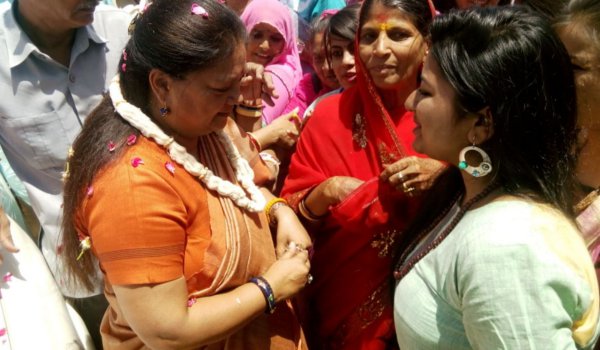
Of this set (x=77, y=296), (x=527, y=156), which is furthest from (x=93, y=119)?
(x=527, y=156)

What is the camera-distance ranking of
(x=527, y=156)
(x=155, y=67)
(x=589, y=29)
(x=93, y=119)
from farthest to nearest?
(x=589, y=29), (x=93, y=119), (x=155, y=67), (x=527, y=156)

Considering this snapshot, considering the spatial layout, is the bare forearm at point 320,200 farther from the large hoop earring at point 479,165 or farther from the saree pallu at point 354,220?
the large hoop earring at point 479,165

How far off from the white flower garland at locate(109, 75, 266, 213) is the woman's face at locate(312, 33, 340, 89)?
4.75 feet

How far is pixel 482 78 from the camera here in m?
1.28

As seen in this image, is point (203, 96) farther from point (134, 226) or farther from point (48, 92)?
point (48, 92)

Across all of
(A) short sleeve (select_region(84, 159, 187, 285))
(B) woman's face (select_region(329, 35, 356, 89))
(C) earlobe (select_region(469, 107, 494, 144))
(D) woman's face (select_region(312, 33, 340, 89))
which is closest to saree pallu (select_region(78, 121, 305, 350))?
(A) short sleeve (select_region(84, 159, 187, 285))

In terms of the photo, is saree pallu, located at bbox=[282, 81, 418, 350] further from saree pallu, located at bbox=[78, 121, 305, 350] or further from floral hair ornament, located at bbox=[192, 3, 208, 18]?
floral hair ornament, located at bbox=[192, 3, 208, 18]

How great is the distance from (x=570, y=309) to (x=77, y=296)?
1643 mm

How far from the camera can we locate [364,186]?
1962mm

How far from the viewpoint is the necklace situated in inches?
55.2

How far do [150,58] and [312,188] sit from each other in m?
0.83

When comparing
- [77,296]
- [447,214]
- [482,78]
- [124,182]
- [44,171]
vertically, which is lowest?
[77,296]

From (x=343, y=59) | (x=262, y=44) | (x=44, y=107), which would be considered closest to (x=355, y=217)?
(x=343, y=59)

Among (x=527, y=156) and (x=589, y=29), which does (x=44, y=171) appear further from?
(x=589, y=29)
